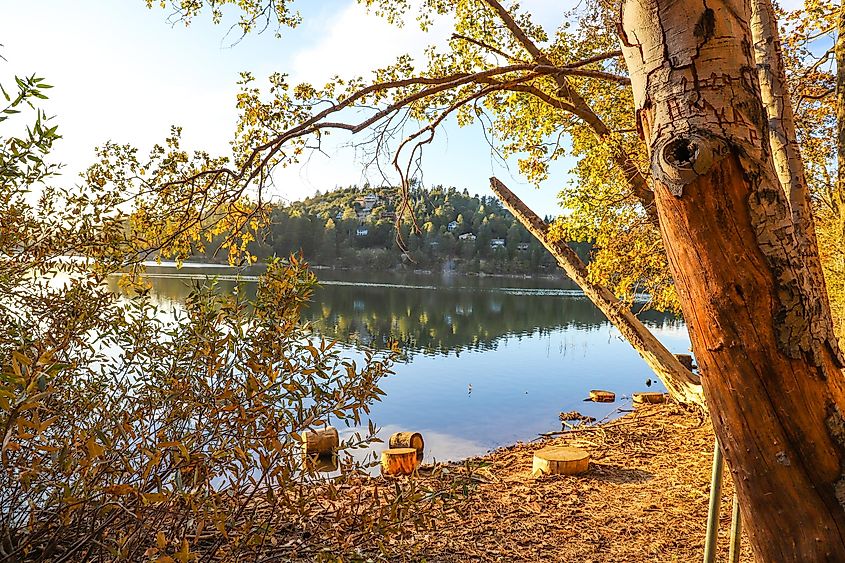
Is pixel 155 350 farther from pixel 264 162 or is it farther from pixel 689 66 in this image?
pixel 689 66

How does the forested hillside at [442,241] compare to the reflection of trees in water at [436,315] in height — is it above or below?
above

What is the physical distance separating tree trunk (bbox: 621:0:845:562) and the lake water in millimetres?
1582

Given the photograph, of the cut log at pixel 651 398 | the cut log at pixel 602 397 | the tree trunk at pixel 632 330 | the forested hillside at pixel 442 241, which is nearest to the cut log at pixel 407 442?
the tree trunk at pixel 632 330

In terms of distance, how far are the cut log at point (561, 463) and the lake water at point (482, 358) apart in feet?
7.16

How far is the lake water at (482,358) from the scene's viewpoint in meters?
9.35

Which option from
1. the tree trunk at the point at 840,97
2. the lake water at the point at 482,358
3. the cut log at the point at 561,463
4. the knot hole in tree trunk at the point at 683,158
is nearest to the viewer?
the knot hole in tree trunk at the point at 683,158

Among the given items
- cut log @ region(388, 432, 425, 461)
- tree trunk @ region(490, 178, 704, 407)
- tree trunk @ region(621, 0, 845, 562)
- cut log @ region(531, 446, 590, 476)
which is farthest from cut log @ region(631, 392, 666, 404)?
tree trunk @ region(621, 0, 845, 562)

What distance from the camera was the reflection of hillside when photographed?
1828 cm

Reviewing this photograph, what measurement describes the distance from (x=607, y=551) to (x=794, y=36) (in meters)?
3.96

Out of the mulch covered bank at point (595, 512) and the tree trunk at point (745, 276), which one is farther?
the mulch covered bank at point (595, 512)

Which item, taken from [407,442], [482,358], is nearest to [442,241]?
[482,358]

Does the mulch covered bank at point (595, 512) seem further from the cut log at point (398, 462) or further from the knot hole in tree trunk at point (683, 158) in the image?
the knot hole in tree trunk at point (683, 158)

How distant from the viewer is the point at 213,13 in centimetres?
439

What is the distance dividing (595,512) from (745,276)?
3522 millimetres
